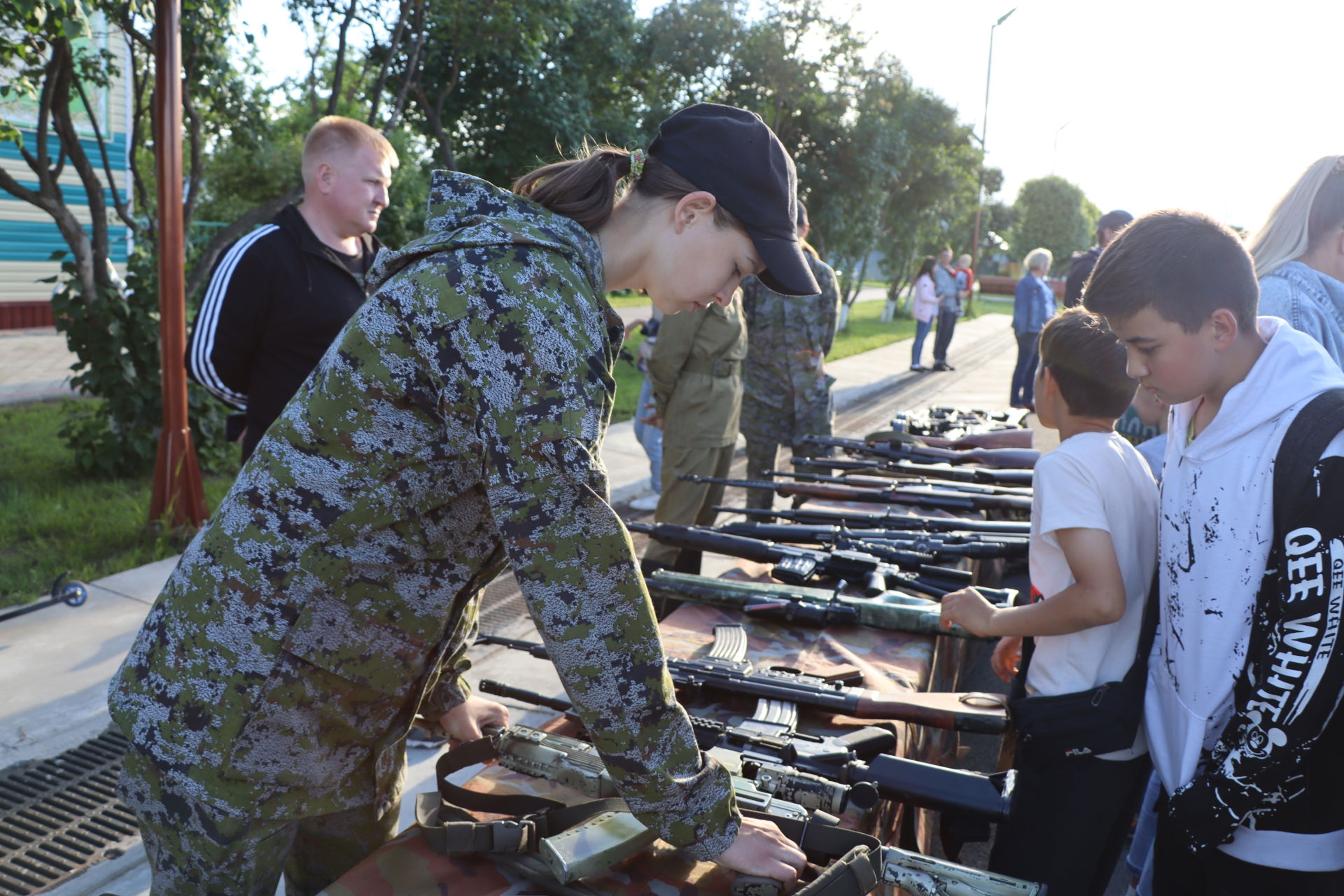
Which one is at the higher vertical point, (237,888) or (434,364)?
(434,364)

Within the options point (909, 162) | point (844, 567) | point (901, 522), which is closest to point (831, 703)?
point (844, 567)

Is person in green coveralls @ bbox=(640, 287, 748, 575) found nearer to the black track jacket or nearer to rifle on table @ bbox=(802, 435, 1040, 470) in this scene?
rifle on table @ bbox=(802, 435, 1040, 470)

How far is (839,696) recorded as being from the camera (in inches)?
83.4

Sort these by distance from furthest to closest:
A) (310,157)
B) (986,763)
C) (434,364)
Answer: (986,763) < (310,157) < (434,364)

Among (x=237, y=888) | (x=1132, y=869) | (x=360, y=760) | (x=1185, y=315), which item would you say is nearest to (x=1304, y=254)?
(x=1185, y=315)

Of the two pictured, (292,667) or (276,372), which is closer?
(292,667)

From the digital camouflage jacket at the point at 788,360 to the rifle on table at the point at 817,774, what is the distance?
388cm

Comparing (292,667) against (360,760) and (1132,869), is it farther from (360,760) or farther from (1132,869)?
(1132,869)

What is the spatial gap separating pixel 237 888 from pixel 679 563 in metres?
3.19

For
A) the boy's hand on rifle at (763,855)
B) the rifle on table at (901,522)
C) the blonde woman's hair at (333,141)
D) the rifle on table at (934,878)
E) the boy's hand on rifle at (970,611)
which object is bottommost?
the rifle on table at (901,522)

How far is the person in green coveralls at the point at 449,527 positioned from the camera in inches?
46.1

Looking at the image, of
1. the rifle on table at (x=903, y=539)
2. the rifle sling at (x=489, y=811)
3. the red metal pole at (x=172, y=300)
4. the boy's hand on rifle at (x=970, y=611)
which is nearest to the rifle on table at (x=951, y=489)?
the rifle on table at (x=903, y=539)

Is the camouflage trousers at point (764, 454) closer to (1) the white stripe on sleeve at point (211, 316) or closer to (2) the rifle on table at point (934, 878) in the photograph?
(1) the white stripe on sleeve at point (211, 316)

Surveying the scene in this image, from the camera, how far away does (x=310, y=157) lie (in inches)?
130
